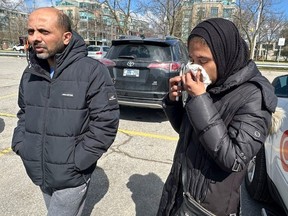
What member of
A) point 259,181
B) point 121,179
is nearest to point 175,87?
point 259,181

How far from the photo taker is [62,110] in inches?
64.2

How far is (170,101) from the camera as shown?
1549 mm

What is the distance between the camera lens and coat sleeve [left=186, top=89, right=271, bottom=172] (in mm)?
1154

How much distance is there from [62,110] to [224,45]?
1.02 m

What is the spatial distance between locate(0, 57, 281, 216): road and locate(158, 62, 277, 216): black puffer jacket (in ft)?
4.86

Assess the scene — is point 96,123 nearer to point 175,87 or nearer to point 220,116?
point 175,87

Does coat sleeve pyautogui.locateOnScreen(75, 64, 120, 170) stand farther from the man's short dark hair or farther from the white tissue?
the white tissue

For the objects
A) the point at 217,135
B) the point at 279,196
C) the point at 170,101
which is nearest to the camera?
the point at 217,135

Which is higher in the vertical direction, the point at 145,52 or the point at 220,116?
the point at 145,52

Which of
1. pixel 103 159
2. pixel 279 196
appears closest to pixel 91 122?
pixel 279 196

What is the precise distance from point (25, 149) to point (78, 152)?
370mm

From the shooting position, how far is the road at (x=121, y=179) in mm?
2693

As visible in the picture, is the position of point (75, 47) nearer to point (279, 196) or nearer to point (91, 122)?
point (91, 122)

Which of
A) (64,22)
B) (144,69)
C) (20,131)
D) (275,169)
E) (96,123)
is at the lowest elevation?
(275,169)
